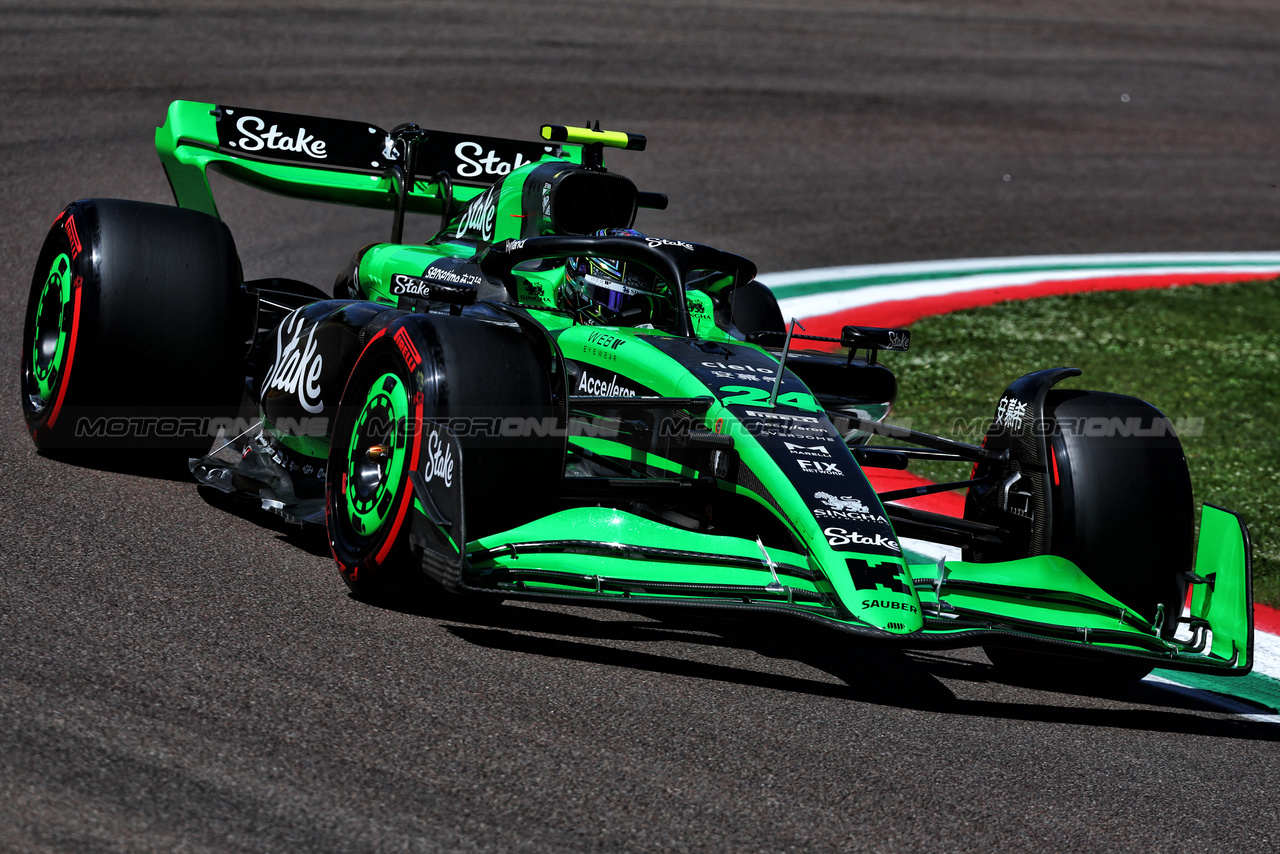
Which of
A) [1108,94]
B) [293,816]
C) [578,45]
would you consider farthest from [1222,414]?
[1108,94]

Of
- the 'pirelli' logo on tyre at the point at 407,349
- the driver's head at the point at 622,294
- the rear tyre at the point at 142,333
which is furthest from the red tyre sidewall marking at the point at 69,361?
the driver's head at the point at 622,294

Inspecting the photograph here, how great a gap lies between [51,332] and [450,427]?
2.73 metres

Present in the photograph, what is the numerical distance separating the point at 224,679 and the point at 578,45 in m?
14.9

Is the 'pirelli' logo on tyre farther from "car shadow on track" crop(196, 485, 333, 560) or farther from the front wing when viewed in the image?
"car shadow on track" crop(196, 485, 333, 560)

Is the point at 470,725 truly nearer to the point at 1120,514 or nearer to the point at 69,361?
the point at 1120,514

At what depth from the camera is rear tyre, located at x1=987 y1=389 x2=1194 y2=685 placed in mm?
4770

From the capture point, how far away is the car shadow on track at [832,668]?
14.3 ft

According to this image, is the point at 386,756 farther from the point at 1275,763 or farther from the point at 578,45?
the point at 578,45

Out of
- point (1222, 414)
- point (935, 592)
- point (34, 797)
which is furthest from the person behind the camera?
point (1222, 414)

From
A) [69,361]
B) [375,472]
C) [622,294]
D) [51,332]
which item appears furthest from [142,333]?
[622,294]

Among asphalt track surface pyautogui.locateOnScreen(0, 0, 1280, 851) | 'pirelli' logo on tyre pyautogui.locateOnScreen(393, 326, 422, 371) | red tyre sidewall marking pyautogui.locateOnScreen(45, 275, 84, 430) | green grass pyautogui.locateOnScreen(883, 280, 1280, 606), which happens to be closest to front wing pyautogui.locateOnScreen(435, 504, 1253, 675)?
asphalt track surface pyautogui.locateOnScreen(0, 0, 1280, 851)

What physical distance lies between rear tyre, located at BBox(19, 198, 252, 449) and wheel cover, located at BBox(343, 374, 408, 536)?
1323 mm

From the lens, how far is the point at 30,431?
6020mm

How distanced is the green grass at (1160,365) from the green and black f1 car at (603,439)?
82.4 inches
